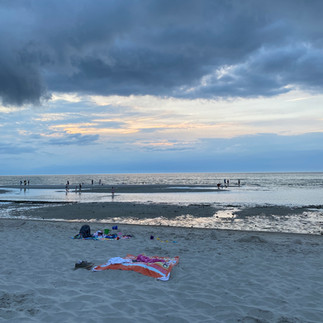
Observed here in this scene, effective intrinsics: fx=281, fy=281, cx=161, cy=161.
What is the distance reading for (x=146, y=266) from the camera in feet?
25.0

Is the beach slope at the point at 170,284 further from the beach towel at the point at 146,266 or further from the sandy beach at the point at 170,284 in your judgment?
the beach towel at the point at 146,266

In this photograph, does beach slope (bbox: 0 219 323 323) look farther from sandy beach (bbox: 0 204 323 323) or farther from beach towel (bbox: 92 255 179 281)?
beach towel (bbox: 92 255 179 281)

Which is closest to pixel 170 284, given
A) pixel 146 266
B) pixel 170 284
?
pixel 170 284

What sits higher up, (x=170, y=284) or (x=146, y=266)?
(x=146, y=266)

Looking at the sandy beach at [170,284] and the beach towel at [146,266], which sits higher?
the beach towel at [146,266]

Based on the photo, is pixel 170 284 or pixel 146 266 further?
pixel 146 266

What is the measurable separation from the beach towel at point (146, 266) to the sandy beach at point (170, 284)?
17cm

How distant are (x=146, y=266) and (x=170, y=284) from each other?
0.97m

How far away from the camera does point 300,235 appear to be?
13391 mm

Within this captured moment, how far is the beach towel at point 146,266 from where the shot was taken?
7359 millimetres

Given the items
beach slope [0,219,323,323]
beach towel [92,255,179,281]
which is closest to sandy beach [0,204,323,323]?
beach slope [0,219,323,323]

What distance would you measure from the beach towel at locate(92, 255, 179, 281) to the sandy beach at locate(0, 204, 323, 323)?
0.17 metres

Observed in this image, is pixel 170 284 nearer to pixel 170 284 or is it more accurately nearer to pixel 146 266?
pixel 170 284

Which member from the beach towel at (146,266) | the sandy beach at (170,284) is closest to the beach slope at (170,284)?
the sandy beach at (170,284)
